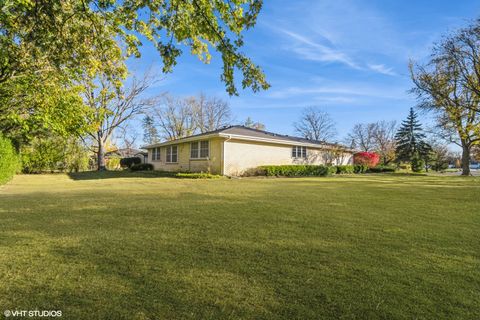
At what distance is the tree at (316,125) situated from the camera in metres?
47.3

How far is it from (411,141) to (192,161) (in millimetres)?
32944

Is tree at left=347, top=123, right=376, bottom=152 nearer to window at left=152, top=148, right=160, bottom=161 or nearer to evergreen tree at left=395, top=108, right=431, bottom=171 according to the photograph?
evergreen tree at left=395, top=108, right=431, bottom=171

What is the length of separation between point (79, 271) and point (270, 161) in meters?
17.6

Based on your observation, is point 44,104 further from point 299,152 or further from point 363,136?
point 363,136

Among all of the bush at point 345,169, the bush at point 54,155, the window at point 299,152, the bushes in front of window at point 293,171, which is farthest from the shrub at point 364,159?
the bush at point 54,155

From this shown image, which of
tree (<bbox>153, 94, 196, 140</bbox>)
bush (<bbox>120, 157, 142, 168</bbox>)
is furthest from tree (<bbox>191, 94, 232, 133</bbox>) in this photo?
bush (<bbox>120, 157, 142, 168</bbox>)

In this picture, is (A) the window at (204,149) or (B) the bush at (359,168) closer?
(A) the window at (204,149)

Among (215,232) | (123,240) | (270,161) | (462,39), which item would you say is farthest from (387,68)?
(123,240)

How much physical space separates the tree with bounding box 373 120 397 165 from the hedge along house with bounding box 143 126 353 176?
24334mm

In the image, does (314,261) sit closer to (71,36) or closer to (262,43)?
(71,36)

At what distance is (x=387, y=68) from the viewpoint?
16.5 m

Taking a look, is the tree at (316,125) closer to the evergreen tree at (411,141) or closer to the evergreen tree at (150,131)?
the evergreen tree at (411,141)

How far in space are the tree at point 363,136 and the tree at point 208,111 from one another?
24.7m

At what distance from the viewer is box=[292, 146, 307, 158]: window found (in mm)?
22086
